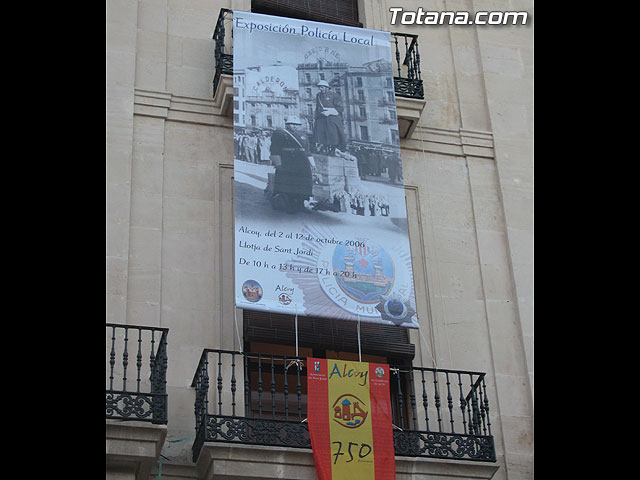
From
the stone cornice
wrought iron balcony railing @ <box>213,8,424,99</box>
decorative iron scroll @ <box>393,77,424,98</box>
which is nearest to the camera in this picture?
the stone cornice

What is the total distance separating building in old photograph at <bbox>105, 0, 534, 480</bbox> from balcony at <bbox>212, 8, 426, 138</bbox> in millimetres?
22

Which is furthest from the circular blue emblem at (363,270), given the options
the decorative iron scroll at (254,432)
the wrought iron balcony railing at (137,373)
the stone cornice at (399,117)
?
the stone cornice at (399,117)

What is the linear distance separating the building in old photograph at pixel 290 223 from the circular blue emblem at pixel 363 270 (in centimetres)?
4

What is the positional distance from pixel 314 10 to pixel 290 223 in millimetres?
3056

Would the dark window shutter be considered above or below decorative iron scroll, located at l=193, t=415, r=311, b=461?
above

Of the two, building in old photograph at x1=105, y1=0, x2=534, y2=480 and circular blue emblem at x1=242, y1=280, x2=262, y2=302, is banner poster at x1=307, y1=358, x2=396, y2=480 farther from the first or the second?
circular blue emblem at x1=242, y1=280, x2=262, y2=302

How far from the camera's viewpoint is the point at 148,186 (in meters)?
10.2

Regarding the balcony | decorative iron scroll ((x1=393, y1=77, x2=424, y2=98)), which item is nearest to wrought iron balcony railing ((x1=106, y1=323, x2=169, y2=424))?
the balcony

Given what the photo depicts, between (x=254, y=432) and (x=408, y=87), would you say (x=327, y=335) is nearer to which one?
(x=254, y=432)

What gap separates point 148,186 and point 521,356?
3516mm

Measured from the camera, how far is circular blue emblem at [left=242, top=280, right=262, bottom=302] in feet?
30.6

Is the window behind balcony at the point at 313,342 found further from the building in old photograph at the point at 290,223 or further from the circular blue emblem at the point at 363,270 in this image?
the circular blue emblem at the point at 363,270

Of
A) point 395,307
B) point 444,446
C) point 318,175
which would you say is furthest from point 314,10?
point 444,446

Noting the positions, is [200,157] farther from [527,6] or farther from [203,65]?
[527,6]
